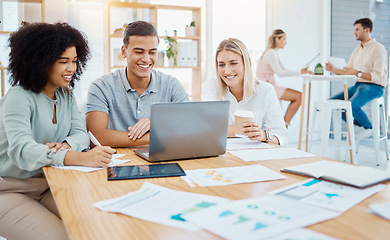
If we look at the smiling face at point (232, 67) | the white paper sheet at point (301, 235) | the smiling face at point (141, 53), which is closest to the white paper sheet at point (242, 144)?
the smiling face at point (232, 67)

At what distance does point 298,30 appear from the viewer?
19.7 ft

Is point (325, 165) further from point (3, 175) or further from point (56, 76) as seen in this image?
point (3, 175)

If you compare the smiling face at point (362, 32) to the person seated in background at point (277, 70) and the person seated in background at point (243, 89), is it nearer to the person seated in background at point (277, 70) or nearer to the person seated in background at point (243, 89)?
the person seated in background at point (277, 70)

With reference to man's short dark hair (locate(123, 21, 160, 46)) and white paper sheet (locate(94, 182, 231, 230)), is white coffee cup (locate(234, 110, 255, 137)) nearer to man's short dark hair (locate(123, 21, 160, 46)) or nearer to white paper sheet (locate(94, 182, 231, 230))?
man's short dark hair (locate(123, 21, 160, 46))

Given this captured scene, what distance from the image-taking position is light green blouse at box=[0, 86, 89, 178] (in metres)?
1.41

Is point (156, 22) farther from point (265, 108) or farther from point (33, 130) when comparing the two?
point (33, 130)

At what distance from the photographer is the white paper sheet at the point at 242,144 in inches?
70.5

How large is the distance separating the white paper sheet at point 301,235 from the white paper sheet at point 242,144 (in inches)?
38.4

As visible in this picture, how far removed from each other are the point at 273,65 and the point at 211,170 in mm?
3909

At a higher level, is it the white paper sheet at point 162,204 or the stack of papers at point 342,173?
the stack of papers at point 342,173

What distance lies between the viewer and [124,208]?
3.13 feet

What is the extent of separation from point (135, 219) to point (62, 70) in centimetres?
92

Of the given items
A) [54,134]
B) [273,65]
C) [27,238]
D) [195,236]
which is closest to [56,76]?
[54,134]

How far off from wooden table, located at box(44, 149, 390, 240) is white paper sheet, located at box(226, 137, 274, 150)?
1.00 feet
